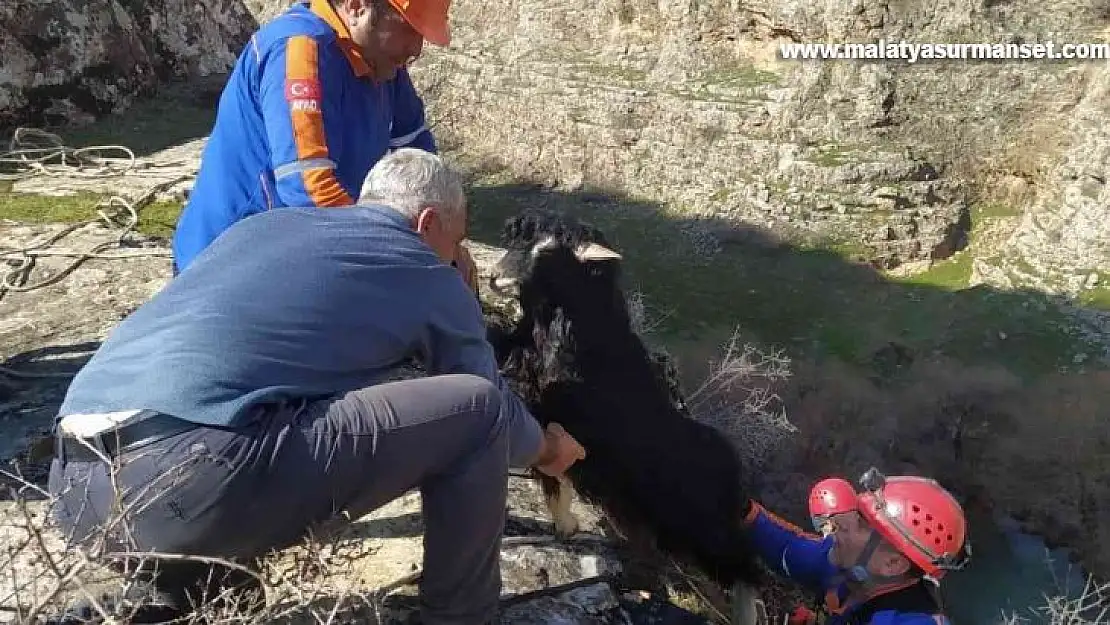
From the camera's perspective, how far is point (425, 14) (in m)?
2.44

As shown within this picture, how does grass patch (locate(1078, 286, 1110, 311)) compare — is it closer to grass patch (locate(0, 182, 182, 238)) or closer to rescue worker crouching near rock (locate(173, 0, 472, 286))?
rescue worker crouching near rock (locate(173, 0, 472, 286))

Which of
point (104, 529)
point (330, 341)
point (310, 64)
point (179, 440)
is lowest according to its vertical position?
point (104, 529)

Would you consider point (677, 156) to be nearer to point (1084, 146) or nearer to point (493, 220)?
point (493, 220)

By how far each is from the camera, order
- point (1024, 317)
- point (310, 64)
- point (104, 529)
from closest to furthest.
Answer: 1. point (104, 529)
2. point (310, 64)
3. point (1024, 317)

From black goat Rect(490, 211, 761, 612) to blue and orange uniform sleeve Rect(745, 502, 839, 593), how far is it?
67mm

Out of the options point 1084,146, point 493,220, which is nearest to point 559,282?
point 493,220

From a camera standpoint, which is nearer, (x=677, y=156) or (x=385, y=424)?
(x=385, y=424)

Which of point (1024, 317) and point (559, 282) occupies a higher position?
point (559, 282)

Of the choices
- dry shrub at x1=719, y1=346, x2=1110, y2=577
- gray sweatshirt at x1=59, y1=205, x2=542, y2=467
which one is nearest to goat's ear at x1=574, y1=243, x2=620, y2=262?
gray sweatshirt at x1=59, y1=205, x2=542, y2=467

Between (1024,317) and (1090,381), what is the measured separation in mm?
929

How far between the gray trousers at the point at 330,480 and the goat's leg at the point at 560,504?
896 mm

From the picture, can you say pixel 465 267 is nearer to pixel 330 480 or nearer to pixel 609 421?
pixel 609 421

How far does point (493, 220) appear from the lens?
10344 mm

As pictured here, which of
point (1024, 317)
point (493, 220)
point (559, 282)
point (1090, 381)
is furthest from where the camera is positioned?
point (493, 220)
